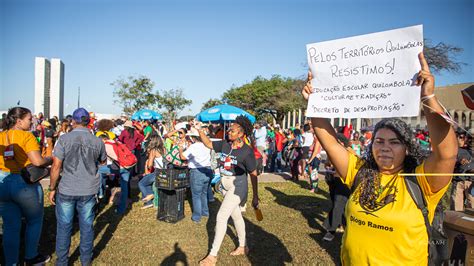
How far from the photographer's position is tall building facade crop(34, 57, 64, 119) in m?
42.5

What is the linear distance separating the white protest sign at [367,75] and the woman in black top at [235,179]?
249 cm

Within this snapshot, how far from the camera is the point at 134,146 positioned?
8945 mm

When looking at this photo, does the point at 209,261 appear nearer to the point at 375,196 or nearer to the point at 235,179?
the point at 235,179

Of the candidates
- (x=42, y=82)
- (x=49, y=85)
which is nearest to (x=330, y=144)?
(x=42, y=82)

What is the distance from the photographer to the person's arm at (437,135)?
1.71m

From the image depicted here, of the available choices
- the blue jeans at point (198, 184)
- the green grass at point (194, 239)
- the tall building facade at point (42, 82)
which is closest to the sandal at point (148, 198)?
the green grass at point (194, 239)

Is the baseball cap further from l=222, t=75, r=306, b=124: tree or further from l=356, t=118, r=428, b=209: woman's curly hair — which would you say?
l=222, t=75, r=306, b=124: tree

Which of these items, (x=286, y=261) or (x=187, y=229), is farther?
(x=187, y=229)

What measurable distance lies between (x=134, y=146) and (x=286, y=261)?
5.72 meters

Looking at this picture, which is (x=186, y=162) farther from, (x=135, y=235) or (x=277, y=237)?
(x=277, y=237)

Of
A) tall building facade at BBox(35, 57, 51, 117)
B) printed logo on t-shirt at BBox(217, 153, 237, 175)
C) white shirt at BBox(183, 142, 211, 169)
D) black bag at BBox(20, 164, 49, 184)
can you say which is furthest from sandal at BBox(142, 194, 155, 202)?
tall building facade at BBox(35, 57, 51, 117)

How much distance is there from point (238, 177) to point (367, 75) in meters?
2.88

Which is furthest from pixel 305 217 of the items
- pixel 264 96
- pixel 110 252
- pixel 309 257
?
pixel 264 96

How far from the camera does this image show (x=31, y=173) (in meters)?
3.68
